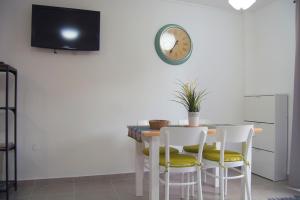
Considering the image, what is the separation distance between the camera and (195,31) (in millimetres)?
3945

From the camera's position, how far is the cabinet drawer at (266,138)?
11.1ft

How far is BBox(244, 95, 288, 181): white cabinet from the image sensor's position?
133 inches

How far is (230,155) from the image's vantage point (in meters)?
2.48

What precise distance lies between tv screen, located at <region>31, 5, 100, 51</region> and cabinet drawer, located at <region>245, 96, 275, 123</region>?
2.45 meters

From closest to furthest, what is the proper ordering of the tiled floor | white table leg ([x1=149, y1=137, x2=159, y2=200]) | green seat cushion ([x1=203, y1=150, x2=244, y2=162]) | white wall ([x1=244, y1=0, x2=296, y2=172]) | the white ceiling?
white table leg ([x1=149, y1=137, x2=159, y2=200]) → green seat cushion ([x1=203, y1=150, x2=244, y2=162]) → the tiled floor → white wall ([x1=244, y1=0, x2=296, y2=172]) → the white ceiling

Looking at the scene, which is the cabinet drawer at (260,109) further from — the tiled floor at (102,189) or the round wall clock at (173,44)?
the round wall clock at (173,44)

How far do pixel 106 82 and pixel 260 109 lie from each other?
7.46 feet

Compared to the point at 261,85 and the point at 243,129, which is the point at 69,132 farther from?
the point at 261,85

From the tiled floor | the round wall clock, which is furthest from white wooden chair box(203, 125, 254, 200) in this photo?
the round wall clock

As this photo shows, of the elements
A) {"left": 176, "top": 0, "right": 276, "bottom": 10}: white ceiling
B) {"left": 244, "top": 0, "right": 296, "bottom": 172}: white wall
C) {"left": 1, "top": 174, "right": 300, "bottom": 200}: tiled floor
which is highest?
{"left": 176, "top": 0, "right": 276, "bottom": 10}: white ceiling

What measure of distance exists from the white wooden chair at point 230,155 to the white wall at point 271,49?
4.80 feet

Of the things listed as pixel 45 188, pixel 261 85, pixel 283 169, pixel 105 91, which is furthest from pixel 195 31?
pixel 45 188

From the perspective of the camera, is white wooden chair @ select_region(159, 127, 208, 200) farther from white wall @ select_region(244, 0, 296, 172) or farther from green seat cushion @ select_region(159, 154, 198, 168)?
white wall @ select_region(244, 0, 296, 172)

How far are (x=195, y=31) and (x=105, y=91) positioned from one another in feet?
5.67
